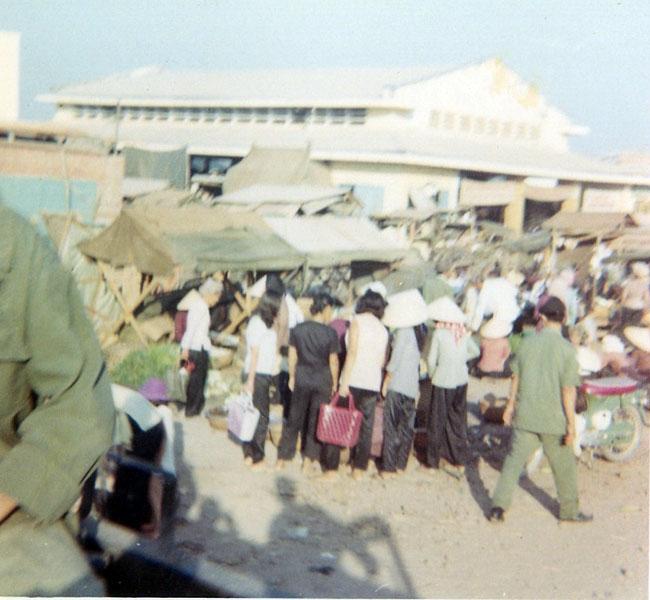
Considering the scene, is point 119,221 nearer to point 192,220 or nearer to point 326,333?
point 192,220

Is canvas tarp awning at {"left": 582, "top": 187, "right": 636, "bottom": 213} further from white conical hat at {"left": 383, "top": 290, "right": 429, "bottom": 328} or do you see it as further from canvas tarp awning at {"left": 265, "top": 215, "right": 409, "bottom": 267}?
white conical hat at {"left": 383, "top": 290, "right": 429, "bottom": 328}

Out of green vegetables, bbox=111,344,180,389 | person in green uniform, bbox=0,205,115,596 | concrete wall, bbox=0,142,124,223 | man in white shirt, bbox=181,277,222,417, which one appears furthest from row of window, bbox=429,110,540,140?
person in green uniform, bbox=0,205,115,596

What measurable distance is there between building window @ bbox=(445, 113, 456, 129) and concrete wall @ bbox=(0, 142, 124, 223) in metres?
13.1

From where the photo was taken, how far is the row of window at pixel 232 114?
2205 cm

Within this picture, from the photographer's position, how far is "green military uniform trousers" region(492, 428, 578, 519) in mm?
5598

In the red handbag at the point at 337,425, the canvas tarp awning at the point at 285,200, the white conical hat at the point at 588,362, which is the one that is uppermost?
the white conical hat at the point at 588,362

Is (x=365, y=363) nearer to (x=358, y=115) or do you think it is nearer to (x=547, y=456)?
(x=547, y=456)

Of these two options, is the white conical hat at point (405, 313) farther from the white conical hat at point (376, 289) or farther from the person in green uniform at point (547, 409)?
the person in green uniform at point (547, 409)

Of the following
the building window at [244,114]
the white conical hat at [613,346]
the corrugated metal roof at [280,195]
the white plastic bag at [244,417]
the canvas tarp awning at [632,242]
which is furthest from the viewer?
the building window at [244,114]

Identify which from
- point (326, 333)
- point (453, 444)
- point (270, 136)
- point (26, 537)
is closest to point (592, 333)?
point (453, 444)

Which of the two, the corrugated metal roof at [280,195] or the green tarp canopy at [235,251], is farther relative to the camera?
the corrugated metal roof at [280,195]

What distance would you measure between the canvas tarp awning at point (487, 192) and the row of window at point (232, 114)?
344cm

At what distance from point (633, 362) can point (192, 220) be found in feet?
19.0

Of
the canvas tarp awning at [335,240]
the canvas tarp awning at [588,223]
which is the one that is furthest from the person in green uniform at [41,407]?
the canvas tarp awning at [588,223]
